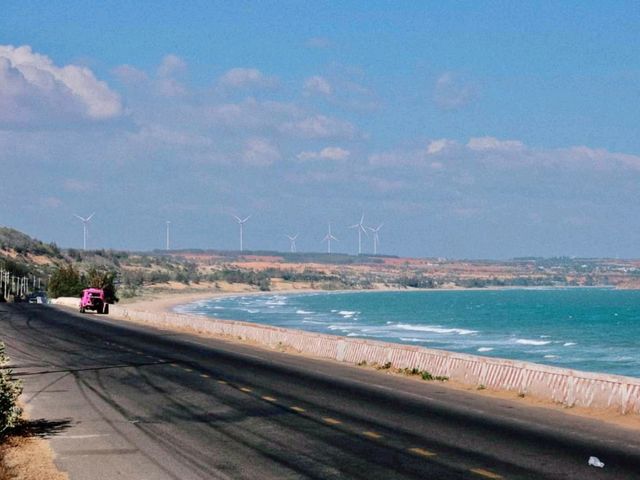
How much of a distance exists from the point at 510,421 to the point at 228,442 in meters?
5.92

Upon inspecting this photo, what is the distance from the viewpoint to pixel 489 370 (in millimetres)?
26219

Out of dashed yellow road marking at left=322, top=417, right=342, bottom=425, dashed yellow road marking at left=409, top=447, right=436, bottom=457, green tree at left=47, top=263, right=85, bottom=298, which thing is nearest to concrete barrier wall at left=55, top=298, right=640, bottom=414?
dashed yellow road marking at left=322, top=417, right=342, bottom=425

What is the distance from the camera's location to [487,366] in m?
26.4

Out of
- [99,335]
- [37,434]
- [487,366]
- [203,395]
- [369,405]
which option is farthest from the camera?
[99,335]

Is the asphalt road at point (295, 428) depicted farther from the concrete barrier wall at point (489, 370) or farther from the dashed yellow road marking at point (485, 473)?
the concrete barrier wall at point (489, 370)

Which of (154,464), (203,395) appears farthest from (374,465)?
(203,395)

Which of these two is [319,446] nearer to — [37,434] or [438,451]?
[438,451]

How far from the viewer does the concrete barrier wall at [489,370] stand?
20.9m

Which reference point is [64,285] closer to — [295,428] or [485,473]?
[295,428]

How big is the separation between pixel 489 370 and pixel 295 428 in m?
9.28

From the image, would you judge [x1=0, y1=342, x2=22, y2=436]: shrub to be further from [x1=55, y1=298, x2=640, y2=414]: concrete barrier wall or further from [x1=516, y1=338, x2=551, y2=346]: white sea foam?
[x1=516, y1=338, x2=551, y2=346]: white sea foam

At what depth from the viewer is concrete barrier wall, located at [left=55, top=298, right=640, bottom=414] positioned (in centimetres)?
2092

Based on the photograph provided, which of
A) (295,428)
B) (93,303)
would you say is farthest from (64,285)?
(295,428)

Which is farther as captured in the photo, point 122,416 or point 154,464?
point 122,416
